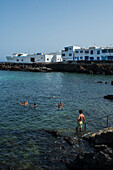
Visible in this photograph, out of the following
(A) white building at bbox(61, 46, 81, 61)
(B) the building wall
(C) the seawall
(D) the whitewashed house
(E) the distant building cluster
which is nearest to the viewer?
(C) the seawall

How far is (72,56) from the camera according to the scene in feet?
373

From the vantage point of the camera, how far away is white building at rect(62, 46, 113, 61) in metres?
100

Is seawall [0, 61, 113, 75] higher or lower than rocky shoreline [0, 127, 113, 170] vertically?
higher

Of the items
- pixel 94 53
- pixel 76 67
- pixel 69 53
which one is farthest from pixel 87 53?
pixel 76 67

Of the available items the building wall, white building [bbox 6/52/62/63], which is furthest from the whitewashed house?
the building wall

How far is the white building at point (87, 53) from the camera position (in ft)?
328

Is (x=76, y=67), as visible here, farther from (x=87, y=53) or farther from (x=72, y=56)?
(x=72, y=56)

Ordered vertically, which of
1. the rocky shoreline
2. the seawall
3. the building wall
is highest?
the building wall

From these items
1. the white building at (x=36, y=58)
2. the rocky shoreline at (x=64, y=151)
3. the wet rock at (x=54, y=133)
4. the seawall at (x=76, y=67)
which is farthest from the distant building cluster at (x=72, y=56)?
the rocky shoreline at (x=64, y=151)

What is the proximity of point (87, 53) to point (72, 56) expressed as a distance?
11.1 metres

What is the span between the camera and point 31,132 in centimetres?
1728

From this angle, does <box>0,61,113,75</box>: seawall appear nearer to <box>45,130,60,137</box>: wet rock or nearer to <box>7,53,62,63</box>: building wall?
<box>7,53,62,63</box>: building wall

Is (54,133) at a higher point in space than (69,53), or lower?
lower

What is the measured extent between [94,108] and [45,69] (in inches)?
2923
